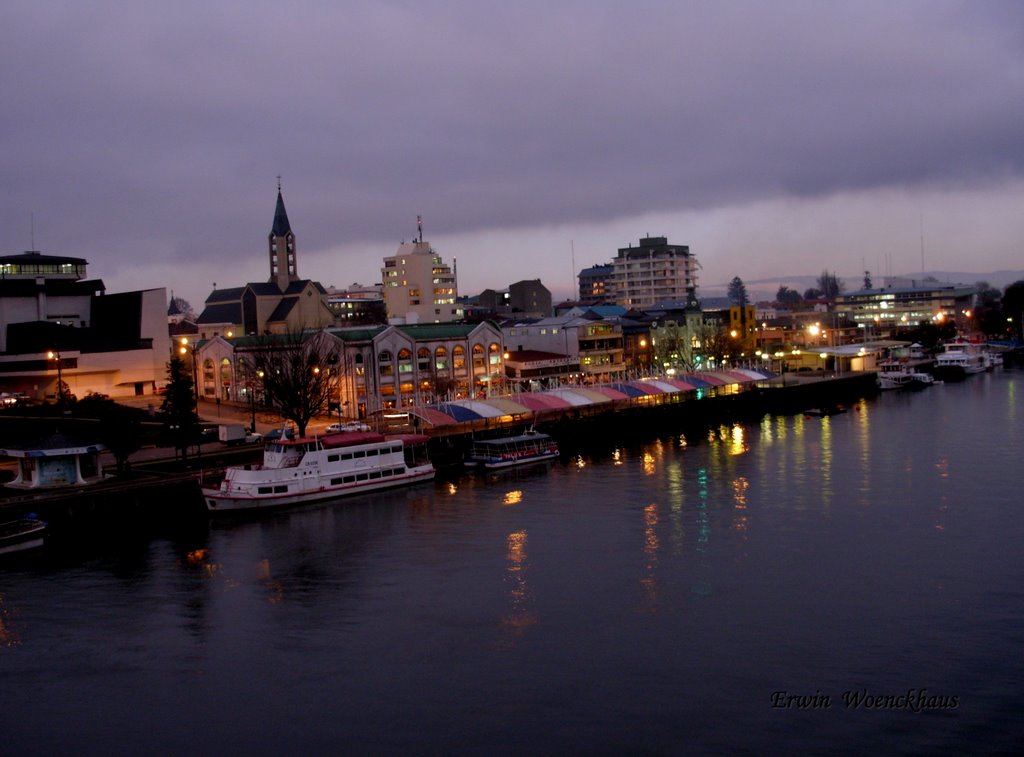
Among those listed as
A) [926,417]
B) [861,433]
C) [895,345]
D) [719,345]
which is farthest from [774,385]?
[895,345]

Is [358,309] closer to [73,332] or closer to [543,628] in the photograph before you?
[73,332]

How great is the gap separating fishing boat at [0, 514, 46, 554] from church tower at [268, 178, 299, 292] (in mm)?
41784

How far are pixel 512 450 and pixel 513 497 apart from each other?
22.5ft

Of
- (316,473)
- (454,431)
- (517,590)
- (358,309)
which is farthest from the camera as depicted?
(358,309)

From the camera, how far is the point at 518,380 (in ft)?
168

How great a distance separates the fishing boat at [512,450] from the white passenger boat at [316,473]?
300 cm

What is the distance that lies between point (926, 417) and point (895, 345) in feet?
127

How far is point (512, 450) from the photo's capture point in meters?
33.8

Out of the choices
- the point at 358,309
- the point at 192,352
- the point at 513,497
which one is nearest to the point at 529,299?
the point at 358,309

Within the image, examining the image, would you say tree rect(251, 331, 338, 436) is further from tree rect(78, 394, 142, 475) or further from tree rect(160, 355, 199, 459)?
tree rect(78, 394, 142, 475)

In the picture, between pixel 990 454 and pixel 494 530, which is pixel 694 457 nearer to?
pixel 990 454

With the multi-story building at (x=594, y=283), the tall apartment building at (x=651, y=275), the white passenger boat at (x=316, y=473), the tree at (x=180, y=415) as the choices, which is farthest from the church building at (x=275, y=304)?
the multi-story building at (x=594, y=283)

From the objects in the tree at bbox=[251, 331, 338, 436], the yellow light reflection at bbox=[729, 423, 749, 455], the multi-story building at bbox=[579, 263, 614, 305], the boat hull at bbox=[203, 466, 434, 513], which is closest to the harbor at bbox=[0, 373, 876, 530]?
the boat hull at bbox=[203, 466, 434, 513]

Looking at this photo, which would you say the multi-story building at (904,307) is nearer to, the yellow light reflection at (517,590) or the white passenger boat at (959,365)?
the white passenger boat at (959,365)
